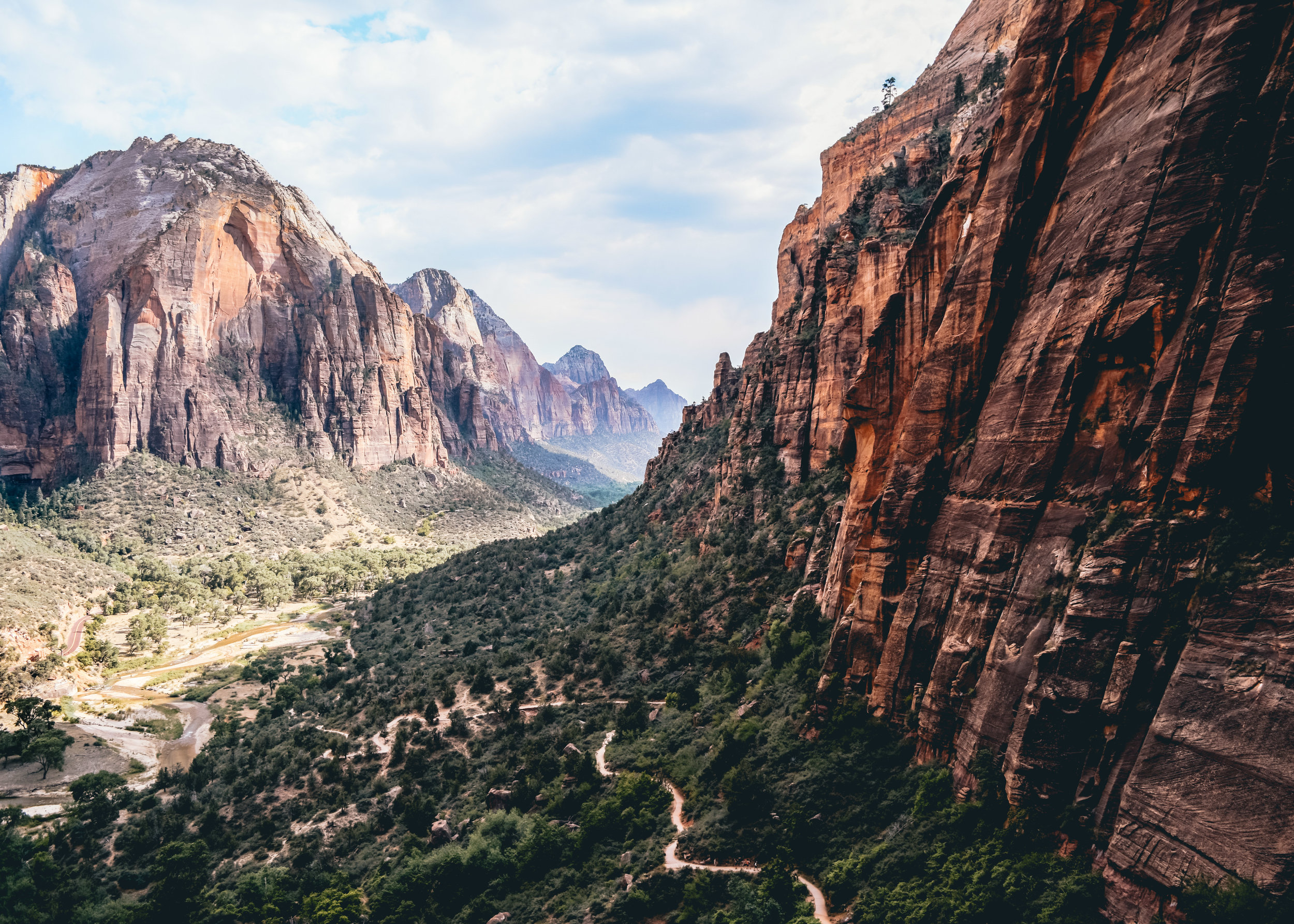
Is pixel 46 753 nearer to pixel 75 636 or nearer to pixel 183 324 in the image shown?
pixel 75 636

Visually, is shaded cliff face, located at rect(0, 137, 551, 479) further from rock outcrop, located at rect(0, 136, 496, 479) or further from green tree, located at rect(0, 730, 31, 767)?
green tree, located at rect(0, 730, 31, 767)

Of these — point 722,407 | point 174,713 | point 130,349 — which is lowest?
point 174,713

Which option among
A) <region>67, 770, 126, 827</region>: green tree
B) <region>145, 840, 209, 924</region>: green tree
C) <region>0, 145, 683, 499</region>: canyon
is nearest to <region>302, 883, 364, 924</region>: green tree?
<region>145, 840, 209, 924</region>: green tree

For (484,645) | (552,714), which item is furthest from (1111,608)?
(484,645)

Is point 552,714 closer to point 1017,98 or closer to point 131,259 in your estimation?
point 1017,98

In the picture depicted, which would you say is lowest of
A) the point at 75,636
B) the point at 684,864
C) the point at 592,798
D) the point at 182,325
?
the point at 75,636

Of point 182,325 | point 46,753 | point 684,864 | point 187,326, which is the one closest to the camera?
point 684,864

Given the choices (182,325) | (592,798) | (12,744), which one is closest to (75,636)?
(12,744)
